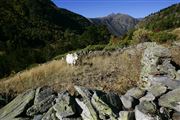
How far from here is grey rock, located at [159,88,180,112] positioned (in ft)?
31.9

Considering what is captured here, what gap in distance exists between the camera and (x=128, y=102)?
34.4 feet

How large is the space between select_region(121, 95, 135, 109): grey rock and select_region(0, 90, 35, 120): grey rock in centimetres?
357

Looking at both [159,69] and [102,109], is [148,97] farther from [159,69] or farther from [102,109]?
[159,69]

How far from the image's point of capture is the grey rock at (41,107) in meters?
12.0

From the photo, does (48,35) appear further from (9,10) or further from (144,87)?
(144,87)

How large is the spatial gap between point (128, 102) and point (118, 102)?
0.34m

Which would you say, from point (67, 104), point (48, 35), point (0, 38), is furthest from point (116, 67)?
point (48, 35)

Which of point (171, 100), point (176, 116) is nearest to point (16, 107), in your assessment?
point (171, 100)

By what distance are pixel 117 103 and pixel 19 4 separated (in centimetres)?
17957

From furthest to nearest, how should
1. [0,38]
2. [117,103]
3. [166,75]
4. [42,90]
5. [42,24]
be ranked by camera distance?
1. [42,24]
2. [0,38]
3. [42,90]
4. [166,75]
5. [117,103]

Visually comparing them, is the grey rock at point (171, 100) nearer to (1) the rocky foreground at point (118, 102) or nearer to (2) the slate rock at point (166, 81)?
(1) the rocky foreground at point (118, 102)

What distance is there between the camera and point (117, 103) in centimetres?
1062

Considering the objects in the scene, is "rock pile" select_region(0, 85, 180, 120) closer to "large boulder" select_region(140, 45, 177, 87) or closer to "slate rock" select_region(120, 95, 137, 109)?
"slate rock" select_region(120, 95, 137, 109)

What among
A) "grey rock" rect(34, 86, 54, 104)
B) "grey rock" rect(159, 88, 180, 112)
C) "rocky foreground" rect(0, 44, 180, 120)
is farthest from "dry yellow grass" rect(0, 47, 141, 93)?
"grey rock" rect(159, 88, 180, 112)
